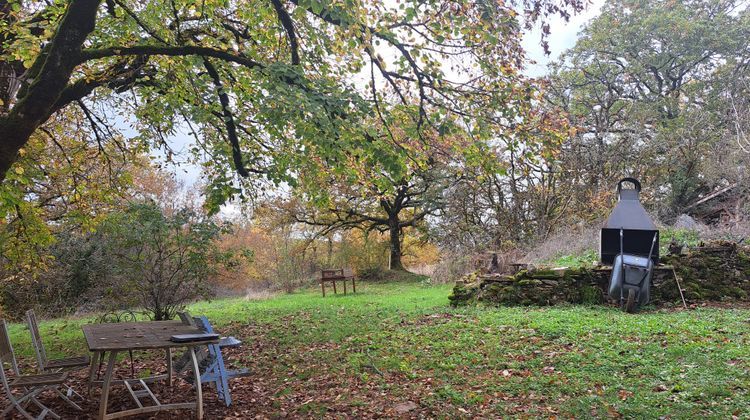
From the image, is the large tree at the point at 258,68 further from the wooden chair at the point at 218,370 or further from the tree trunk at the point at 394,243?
the tree trunk at the point at 394,243

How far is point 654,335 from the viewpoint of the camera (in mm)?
6281

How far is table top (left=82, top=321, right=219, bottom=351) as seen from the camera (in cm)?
397

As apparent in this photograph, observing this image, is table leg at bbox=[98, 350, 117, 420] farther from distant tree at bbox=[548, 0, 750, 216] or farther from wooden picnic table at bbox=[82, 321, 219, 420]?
distant tree at bbox=[548, 0, 750, 216]

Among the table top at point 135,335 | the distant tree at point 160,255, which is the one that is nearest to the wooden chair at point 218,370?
the table top at point 135,335

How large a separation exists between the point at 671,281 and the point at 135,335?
31.3ft

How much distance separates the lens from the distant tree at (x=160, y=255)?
339 inches

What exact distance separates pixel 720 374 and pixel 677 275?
5.36m

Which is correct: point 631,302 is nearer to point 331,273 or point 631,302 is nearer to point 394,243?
point 331,273

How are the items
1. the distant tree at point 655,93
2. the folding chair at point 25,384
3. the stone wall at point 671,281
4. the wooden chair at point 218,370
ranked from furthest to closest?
the distant tree at point 655,93 < the stone wall at point 671,281 < the wooden chair at point 218,370 < the folding chair at point 25,384

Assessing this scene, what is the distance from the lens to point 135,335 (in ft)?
15.0

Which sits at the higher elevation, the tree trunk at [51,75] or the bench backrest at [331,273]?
the tree trunk at [51,75]

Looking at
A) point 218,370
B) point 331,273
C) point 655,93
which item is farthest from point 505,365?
point 655,93

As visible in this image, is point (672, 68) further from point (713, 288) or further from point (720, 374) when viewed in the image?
point (720, 374)

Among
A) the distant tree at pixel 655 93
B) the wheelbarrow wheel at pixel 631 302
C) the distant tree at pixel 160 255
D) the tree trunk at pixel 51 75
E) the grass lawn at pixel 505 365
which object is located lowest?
the grass lawn at pixel 505 365
